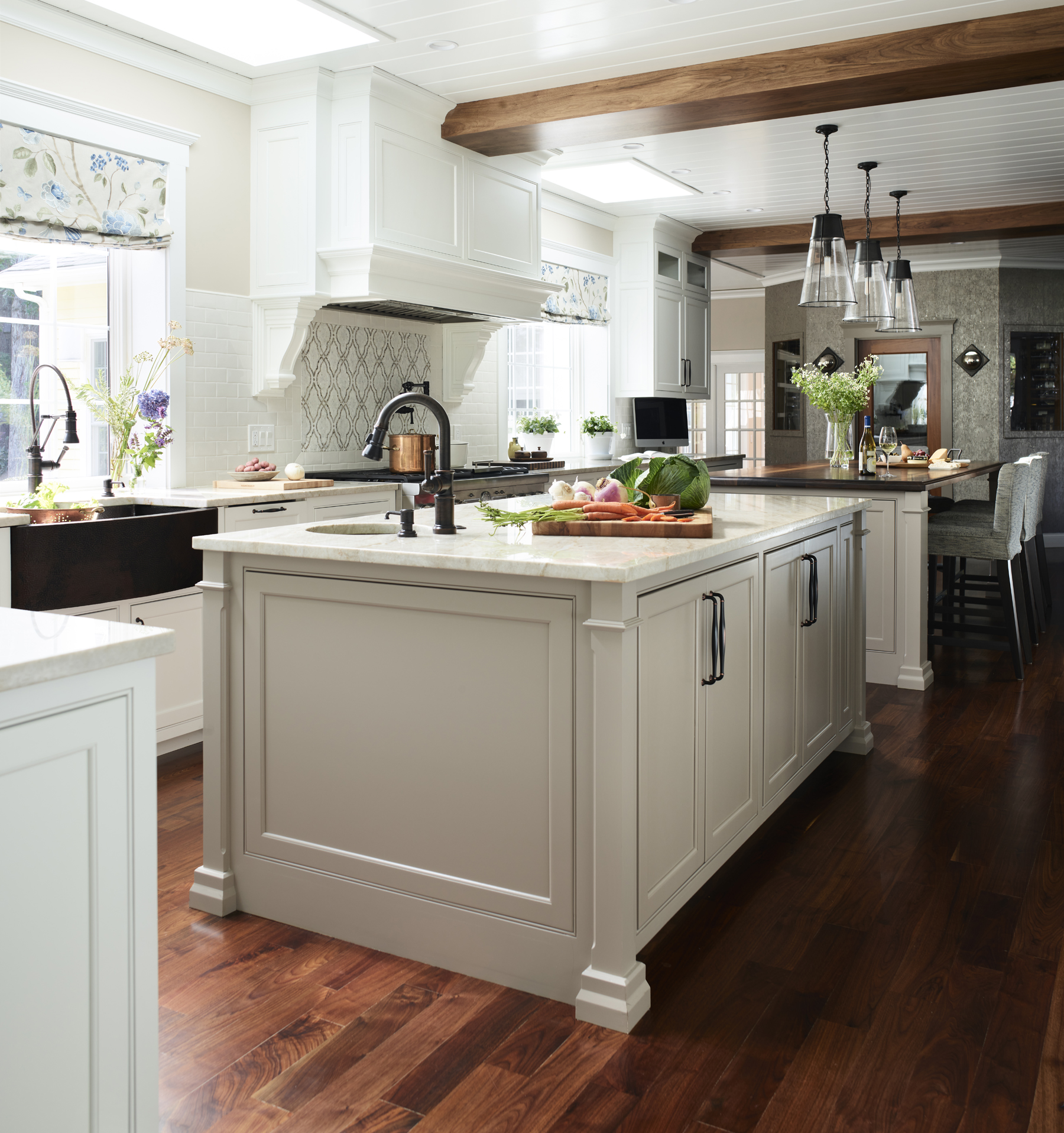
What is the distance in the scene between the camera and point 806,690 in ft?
10.9

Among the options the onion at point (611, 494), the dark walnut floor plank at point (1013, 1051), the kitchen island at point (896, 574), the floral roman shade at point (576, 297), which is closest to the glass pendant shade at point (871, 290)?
the kitchen island at point (896, 574)

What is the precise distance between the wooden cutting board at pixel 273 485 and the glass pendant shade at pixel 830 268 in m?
2.27

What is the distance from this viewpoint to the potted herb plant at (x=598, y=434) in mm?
7246

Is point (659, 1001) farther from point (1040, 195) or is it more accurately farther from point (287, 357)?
point (1040, 195)

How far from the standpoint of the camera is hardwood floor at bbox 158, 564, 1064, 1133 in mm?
1823

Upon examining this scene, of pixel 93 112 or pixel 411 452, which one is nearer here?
pixel 93 112

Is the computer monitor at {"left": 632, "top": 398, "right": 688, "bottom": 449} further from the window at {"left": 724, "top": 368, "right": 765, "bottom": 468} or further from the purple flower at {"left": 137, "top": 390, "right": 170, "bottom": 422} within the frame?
the purple flower at {"left": 137, "top": 390, "right": 170, "bottom": 422}

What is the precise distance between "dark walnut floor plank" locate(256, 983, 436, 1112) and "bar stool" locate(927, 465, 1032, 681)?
373 centimetres

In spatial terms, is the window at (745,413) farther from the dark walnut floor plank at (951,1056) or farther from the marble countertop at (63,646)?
the marble countertop at (63,646)

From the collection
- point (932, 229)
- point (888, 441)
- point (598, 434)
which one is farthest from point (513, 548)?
point (932, 229)

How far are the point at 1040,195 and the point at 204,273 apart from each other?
558 centimetres

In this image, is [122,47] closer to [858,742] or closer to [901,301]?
[858,742]

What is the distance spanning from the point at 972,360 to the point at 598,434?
4.80 m

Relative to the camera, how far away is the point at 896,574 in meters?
4.84
